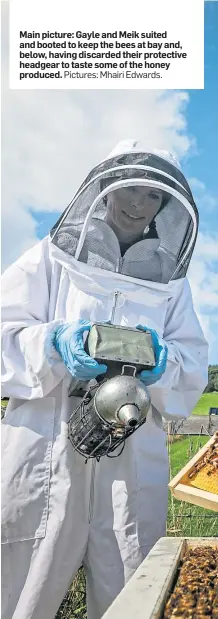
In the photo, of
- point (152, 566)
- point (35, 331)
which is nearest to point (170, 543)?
point (152, 566)

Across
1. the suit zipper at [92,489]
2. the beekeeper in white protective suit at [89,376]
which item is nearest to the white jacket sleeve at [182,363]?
the beekeeper in white protective suit at [89,376]

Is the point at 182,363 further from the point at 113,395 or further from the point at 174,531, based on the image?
the point at 174,531

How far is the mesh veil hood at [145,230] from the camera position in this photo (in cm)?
225

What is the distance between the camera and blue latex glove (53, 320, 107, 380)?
1952 mm

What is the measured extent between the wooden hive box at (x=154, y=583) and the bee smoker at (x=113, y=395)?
0.37 m

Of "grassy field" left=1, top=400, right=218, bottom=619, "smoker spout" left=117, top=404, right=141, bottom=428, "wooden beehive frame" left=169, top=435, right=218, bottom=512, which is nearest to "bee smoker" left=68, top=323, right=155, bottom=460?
"smoker spout" left=117, top=404, right=141, bottom=428

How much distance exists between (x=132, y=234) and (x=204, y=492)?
39.9 inches

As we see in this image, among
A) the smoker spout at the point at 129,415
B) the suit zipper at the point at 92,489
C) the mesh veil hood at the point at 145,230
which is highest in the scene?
the mesh veil hood at the point at 145,230

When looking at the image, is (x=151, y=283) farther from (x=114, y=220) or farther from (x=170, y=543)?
(x=170, y=543)

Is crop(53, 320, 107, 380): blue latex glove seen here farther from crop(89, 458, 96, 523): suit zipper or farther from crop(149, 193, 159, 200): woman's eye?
crop(149, 193, 159, 200): woman's eye

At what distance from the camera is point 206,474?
2178mm
